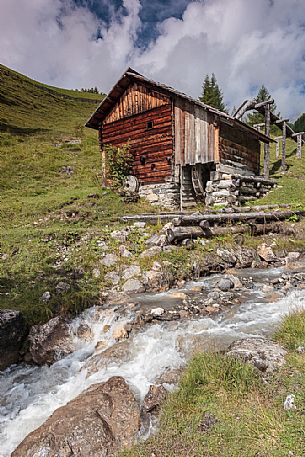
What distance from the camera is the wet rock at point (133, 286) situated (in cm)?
844

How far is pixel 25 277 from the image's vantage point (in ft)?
27.8

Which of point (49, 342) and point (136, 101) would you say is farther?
point (136, 101)

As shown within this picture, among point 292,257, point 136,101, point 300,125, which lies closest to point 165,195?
point 136,101

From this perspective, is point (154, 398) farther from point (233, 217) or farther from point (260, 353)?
point (233, 217)

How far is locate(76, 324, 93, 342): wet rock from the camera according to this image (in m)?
6.58

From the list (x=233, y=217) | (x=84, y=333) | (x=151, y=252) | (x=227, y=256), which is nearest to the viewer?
(x=84, y=333)

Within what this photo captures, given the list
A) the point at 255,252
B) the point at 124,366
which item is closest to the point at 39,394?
the point at 124,366

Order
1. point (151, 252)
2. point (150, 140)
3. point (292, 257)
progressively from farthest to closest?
point (150, 140) < point (292, 257) < point (151, 252)

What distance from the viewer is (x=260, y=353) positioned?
4730 mm

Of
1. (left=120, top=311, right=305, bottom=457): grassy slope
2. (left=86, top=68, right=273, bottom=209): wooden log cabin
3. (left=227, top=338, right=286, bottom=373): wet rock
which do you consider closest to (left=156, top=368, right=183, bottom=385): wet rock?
(left=120, top=311, right=305, bottom=457): grassy slope

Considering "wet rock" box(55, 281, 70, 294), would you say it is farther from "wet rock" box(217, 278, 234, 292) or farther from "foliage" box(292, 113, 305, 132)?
"foliage" box(292, 113, 305, 132)

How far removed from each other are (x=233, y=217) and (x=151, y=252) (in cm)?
432

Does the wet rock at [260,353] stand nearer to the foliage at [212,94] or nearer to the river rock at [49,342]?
the river rock at [49,342]

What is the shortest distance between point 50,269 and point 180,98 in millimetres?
12905
